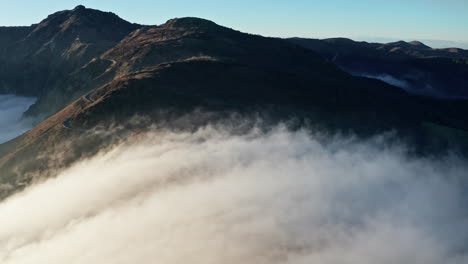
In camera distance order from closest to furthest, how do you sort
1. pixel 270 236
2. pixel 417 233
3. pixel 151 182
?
1. pixel 270 236
2. pixel 151 182
3. pixel 417 233

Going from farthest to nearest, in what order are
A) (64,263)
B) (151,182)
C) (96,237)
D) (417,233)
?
(417,233)
(151,182)
(96,237)
(64,263)

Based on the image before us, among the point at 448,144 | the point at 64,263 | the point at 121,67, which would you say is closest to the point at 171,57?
the point at 121,67

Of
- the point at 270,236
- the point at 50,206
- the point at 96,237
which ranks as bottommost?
the point at 270,236

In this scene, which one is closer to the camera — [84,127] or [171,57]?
[84,127]

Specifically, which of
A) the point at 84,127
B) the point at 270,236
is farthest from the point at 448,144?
the point at 84,127

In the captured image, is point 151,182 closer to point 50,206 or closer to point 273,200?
point 50,206

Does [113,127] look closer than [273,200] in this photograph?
Yes

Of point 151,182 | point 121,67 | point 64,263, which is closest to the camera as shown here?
point 64,263

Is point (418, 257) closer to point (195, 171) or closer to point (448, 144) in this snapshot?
point (448, 144)

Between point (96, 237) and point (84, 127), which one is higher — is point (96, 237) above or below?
below
